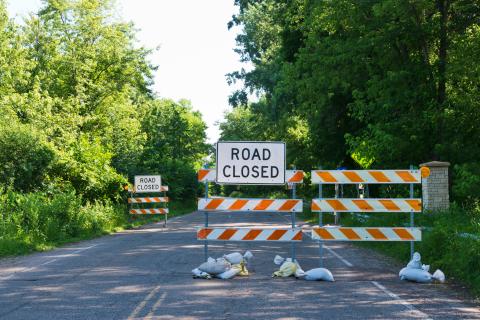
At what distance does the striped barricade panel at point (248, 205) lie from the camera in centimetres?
1183

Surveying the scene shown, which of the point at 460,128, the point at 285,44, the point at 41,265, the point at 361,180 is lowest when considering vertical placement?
the point at 41,265

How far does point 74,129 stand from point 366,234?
33.1m

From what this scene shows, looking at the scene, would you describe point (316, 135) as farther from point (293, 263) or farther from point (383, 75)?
point (293, 263)

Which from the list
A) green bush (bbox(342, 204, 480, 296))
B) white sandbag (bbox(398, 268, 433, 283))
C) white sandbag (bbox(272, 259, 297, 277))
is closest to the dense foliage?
green bush (bbox(342, 204, 480, 296))

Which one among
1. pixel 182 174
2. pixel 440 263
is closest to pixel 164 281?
pixel 440 263

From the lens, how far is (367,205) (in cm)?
1195

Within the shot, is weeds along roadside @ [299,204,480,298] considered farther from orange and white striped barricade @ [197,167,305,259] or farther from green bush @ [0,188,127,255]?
green bush @ [0,188,127,255]

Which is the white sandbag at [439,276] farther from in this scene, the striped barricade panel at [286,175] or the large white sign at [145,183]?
the large white sign at [145,183]

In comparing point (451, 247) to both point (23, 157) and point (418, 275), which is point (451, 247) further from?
point (23, 157)

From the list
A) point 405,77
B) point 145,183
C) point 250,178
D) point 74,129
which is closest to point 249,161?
point 250,178

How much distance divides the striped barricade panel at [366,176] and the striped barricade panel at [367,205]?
367 millimetres

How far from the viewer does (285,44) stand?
3481cm

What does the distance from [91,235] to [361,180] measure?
13894 mm

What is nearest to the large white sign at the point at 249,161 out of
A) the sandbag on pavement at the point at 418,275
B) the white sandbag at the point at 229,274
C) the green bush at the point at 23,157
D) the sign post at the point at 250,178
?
the sign post at the point at 250,178
